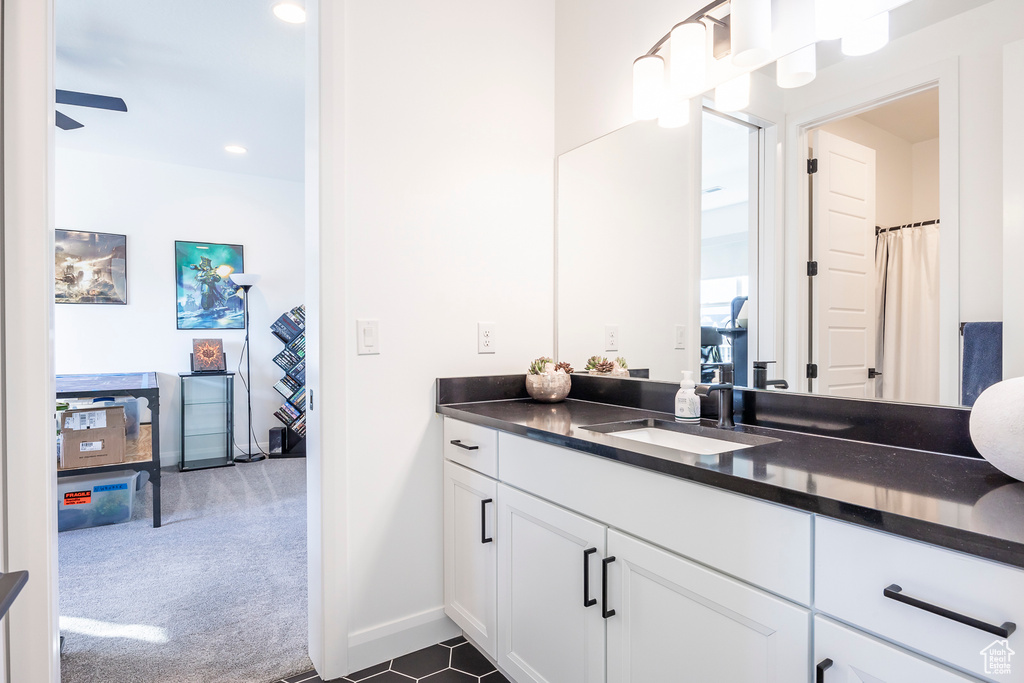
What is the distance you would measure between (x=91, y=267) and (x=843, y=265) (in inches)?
197

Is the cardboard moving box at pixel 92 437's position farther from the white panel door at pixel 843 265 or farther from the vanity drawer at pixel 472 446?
the white panel door at pixel 843 265

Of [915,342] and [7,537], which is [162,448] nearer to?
[7,537]

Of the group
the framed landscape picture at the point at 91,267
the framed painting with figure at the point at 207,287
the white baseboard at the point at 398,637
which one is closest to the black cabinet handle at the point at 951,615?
the white baseboard at the point at 398,637

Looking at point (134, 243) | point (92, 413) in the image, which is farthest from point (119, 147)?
point (92, 413)

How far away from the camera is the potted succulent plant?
6.51 feet

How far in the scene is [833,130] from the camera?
4.34ft

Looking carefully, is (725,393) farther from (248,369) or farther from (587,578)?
(248,369)

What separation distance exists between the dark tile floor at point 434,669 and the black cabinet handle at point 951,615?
1.30 m

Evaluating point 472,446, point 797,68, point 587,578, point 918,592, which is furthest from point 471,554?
point 797,68

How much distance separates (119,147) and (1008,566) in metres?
5.17

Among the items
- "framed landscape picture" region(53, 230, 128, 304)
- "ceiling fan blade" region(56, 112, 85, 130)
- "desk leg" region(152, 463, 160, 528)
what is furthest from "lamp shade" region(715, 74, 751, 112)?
"framed landscape picture" region(53, 230, 128, 304)

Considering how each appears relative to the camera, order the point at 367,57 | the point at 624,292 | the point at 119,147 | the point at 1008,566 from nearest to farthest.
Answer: the point at 1008,566, the point at 367,57, the point at 624,292, the point at 119,147

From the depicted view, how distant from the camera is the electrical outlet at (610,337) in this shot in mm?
2008

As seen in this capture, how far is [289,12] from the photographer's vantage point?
2.38 m
